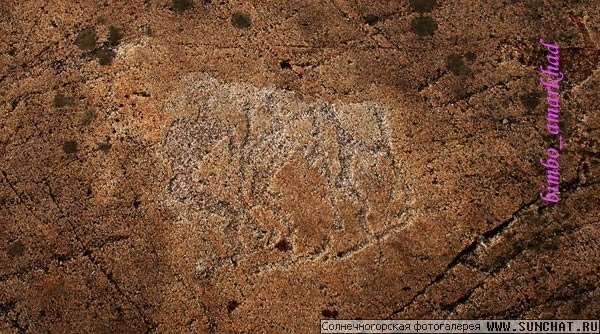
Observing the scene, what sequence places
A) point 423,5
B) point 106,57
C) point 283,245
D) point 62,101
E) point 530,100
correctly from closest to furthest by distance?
point 283,245 < point 530,100 < point 62,101 < point 106,57 < point 423,5

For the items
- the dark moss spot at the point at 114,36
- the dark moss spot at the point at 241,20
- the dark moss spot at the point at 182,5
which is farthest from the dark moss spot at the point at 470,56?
the dark moss spot at the point at 114,36

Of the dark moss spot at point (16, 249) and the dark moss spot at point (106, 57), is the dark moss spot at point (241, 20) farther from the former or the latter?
the dark moss spot at point (16, 249)

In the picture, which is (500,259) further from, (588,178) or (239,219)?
(239,219)

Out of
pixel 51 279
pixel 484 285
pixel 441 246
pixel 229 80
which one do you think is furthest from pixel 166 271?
pixel 484 285

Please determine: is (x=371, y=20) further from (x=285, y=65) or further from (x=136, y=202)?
(x=136, y=202)

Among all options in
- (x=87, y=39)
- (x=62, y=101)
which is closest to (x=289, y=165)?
(x=62, y=101)

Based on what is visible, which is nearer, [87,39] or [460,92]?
[460,92]
